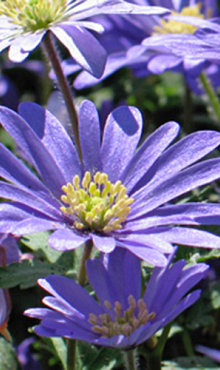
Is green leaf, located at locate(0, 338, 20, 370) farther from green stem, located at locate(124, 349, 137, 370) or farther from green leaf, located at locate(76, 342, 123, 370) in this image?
green stem, located at locate(124, 349, 137, 370)

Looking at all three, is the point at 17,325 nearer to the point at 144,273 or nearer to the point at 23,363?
the point at 23,363

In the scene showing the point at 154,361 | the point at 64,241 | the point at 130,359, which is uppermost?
the point at 64,241

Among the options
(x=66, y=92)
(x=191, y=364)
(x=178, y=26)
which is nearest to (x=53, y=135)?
(x=66, y=92)

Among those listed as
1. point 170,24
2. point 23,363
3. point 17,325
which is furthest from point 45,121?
point 170,24

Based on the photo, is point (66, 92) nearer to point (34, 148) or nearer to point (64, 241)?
point (34, 148)

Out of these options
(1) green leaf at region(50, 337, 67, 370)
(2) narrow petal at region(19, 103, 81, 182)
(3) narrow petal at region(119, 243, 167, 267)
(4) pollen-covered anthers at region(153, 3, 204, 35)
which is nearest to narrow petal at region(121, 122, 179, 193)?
(2) narrow petal at region(19, 103, 81, 182)

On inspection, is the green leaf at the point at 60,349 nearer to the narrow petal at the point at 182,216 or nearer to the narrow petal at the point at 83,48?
the narrow petal at the point at 182,216

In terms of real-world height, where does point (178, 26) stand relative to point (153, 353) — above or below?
above
